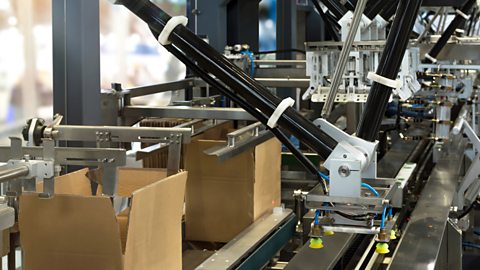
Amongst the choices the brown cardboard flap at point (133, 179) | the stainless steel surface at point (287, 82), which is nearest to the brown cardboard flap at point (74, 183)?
the brown cardboard flap at point (133, 179)

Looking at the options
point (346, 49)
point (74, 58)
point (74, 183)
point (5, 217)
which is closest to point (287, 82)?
point (74, 58)

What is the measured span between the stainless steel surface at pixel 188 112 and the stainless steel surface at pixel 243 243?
1.66 feet

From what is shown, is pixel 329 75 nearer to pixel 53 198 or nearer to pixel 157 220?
pixel 157 220

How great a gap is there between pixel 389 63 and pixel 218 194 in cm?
172

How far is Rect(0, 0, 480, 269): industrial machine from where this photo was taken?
6.26ft

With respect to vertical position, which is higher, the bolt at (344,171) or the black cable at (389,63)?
the black cable at (389,63)

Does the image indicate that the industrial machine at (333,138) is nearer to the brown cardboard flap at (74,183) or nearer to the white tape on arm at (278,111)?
the white tape on arm at (278,111)

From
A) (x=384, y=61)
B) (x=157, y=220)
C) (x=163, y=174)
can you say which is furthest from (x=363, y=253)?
(x=384, y=61)

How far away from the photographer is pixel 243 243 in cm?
323

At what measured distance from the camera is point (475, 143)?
4578mm

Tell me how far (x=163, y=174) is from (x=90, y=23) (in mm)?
877

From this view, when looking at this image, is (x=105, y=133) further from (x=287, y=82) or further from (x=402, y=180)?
(x=402, y=180)

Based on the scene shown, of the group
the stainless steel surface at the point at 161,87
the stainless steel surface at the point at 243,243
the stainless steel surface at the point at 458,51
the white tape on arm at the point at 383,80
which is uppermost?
the stainless steel surface at the point at 458,51

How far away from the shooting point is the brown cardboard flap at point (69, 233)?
6.95 feet
